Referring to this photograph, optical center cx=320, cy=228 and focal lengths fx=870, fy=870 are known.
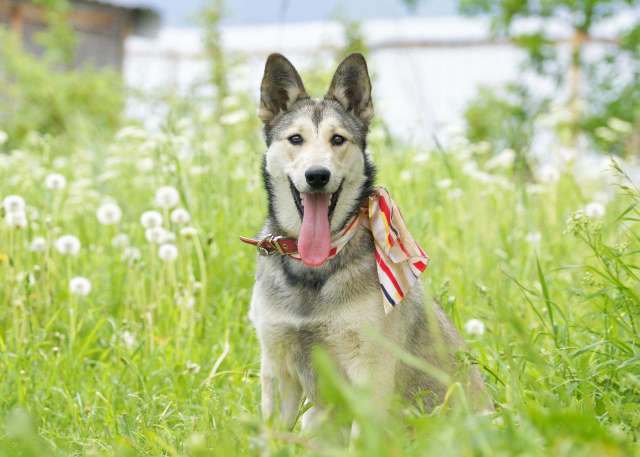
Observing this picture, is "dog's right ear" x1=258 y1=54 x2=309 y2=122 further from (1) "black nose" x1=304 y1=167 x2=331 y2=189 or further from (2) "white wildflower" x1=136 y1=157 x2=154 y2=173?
(2) "white wildflower" x1=136 y1=157 x2=154 y2=173

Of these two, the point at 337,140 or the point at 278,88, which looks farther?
the point at 278,88

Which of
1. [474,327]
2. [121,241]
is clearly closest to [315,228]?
[474,327]

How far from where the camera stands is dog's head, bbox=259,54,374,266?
3.20m

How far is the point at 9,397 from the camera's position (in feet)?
11.5

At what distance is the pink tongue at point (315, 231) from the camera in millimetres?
3193

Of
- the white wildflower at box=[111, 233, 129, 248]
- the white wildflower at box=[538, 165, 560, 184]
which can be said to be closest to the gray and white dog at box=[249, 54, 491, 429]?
the white wildflower at box=[111, 233, 129, 248]

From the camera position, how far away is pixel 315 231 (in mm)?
3221

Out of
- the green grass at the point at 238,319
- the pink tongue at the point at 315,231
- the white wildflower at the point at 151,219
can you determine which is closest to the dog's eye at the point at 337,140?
the pink tongue at the point at 315,231

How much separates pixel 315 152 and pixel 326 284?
0.49 metres

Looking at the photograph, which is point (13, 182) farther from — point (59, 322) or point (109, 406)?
point (109, 406)

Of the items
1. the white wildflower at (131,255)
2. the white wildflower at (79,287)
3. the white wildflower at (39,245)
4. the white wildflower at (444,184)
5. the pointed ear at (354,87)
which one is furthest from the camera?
the white wildflower at (444,184)

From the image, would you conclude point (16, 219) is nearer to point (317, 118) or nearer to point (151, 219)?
point (151, 219)

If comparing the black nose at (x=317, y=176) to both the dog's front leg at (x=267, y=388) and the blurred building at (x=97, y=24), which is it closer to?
the dog's front leg at (x=267, y=388)

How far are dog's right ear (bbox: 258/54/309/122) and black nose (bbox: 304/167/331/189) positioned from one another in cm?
52
